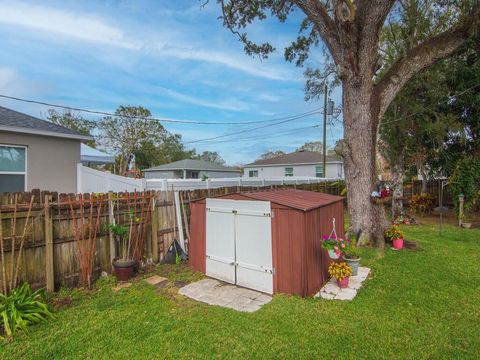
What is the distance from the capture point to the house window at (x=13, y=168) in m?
6.56

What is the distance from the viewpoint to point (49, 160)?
748 centimetres

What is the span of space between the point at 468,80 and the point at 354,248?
29.7ft

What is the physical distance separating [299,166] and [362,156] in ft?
64.8

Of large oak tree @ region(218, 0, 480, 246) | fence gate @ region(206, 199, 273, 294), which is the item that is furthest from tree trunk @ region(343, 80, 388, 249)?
fence gate @ region(206, 199, 273, 294)

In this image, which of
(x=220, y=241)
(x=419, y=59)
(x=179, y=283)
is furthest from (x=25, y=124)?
(x=419, y=59)

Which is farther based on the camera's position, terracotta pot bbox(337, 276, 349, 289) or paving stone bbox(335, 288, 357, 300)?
terracotta pot bbox(337, 276, 349, 289)

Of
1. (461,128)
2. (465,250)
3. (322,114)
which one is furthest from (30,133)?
(322,114)

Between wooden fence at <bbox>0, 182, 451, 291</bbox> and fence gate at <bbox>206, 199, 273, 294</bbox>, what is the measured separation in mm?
1304

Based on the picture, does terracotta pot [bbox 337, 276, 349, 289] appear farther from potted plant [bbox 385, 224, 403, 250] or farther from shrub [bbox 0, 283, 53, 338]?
shrub [bbox 0, 283, 53, 338]

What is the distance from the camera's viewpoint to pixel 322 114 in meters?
18.0

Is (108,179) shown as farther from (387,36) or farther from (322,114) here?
(322,114)

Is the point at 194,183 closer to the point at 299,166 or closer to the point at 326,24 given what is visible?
the point at 326,24

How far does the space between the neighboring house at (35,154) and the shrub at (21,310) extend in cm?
419

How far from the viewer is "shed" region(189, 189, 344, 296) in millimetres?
4062
